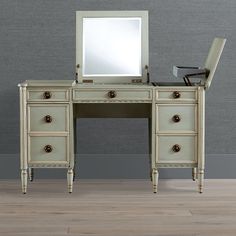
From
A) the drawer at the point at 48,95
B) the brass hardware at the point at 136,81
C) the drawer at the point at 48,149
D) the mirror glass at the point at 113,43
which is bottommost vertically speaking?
the drawer at the point at 48,149

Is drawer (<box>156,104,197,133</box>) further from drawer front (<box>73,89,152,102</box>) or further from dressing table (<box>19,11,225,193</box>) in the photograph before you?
drawer front (<box>73,89,152,102</box>)

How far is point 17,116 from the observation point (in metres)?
4.46

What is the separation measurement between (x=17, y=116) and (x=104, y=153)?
0.63m

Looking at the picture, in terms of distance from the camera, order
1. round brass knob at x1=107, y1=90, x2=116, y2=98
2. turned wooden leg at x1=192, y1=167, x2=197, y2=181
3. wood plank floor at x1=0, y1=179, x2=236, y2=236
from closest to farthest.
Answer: wood plank floor at x1=0, y1=179, x2=236, y2=236 → round brass knob at x1=107, y1=90, x2=116, y2=98 → turned wooden leg at x1=192, y1=167, x2=197, y2=181

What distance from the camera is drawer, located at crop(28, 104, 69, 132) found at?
3.98 metres

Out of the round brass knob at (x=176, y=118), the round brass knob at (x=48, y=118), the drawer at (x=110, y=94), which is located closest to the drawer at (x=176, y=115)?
the round brass knob at (x=176, y=118)

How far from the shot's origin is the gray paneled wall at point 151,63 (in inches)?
173

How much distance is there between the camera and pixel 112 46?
14.0 ft

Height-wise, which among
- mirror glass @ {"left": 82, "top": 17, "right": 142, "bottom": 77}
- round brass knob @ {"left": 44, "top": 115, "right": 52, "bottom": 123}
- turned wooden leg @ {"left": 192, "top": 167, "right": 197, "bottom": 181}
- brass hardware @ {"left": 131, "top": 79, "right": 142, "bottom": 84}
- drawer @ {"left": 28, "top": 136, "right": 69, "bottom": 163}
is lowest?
turned wooden leg @ {"left": 192, "top": 167, "right": 197, "bottom": 181}

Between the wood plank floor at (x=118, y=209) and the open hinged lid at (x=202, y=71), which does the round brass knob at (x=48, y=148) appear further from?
the open hinged lid at (x=202, y=71)

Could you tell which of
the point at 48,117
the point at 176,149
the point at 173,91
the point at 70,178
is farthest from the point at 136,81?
the point at 70,178

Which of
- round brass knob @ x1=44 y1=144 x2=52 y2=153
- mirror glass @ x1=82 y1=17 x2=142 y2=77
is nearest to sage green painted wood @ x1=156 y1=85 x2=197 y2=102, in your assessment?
mirror glass @ x1=82 y1=17 x2=142 y2=77

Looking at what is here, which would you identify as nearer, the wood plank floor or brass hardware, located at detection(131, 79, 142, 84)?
the wood plank floor

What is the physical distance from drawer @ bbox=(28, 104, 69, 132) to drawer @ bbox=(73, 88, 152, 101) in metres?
0.11
